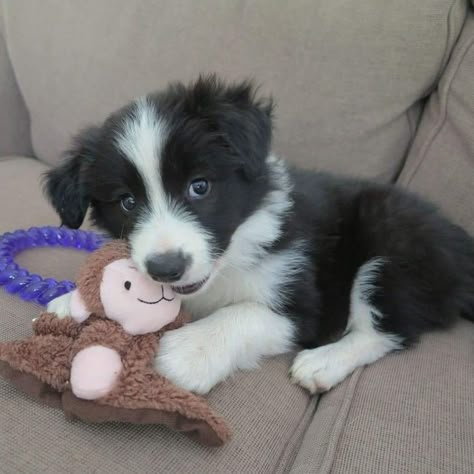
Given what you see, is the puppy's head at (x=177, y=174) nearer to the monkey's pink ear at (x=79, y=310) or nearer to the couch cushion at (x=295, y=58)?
the monkey's pink ear at (x=79, y=310)

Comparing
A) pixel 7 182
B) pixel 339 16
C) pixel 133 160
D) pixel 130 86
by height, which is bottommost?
pixel 7 182

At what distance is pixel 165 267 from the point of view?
1.42 m

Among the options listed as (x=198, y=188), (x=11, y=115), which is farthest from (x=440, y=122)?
(x=11, y=115)

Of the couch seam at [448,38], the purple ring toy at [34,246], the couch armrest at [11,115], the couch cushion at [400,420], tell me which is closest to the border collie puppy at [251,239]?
the couch cushion at [400,420]

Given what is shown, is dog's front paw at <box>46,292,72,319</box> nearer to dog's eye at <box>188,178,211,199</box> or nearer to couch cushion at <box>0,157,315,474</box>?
couch cushion at <box>0,157,315,474</box>

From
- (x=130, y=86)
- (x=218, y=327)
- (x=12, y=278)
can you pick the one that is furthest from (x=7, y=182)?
(x=218, y=327)

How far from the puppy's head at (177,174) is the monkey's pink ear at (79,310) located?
0.20m

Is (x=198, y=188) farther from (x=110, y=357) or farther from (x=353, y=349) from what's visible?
(x=353, y=349)

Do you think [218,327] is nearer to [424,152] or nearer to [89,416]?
[89,416]

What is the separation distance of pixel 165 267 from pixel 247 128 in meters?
0.58

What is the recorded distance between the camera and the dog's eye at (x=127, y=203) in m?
1.69

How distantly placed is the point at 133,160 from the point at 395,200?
1.21 meters

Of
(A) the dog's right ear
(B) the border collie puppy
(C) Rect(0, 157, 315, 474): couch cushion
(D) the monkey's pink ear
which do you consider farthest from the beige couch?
(A) the dog's right ear

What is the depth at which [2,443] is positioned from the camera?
1.26 metres
